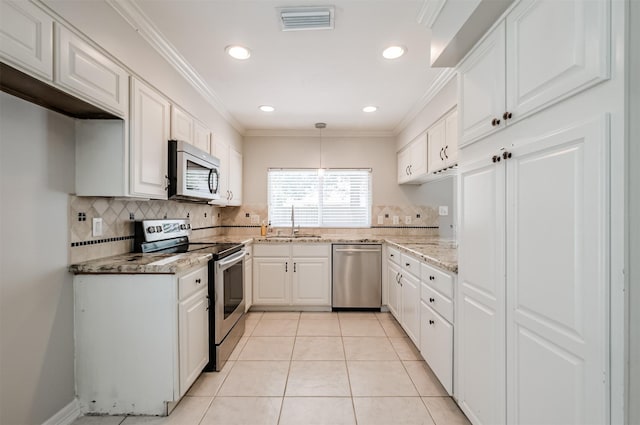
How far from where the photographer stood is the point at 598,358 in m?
0.84

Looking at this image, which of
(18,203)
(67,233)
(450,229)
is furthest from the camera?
(450,229)

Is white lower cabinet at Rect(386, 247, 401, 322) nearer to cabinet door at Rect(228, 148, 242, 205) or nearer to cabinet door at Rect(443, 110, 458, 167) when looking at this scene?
cabinet door at Rect(443, 110, 458, 167)

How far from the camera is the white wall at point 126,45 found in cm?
144

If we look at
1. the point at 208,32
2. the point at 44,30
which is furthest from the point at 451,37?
the point at 44,30

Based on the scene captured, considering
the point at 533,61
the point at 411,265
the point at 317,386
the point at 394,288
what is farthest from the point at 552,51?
the point at 394,288

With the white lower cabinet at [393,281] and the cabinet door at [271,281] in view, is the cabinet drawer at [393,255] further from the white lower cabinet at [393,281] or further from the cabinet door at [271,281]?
the cabinet door at [271,281]

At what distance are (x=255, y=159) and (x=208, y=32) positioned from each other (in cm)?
234

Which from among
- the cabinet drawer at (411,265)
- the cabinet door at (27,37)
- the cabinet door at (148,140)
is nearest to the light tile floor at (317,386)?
the cabinet drawer at (411,265)

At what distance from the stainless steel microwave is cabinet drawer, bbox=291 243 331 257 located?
123 cm

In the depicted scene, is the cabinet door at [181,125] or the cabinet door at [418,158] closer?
the cabinet door at [181,125]

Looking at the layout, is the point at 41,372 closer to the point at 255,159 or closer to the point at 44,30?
the point at 44,30

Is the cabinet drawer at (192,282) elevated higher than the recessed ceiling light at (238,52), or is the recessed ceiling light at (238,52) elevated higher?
the recessed ceiling light at (238,52)

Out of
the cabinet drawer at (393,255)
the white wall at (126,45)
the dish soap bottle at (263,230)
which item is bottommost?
the cabinet drawer at (393,255)

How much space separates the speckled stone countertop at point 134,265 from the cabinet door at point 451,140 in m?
2.18
